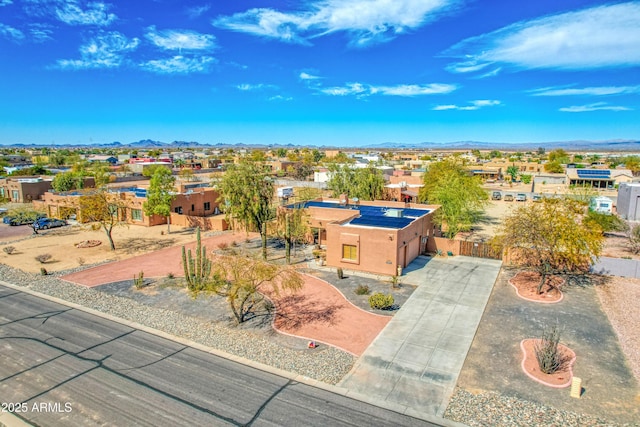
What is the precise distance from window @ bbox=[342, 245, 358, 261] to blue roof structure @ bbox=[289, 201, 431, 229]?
7.61 feet

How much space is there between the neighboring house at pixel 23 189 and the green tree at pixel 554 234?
69168 mm

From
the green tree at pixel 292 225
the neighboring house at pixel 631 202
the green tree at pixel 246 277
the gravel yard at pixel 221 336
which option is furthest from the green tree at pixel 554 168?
the gravel yard at pixel 221 336

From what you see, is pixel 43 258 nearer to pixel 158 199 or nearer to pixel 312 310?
pixel 158 199

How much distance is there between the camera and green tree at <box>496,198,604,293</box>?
79.0 ft

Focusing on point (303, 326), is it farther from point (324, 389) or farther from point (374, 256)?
point (374, 256)

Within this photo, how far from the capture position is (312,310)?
74.9ft

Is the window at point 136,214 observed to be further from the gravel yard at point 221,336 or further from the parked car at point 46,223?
the gravel yard at point 221,336

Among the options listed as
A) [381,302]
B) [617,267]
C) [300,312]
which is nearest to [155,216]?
[300,312]

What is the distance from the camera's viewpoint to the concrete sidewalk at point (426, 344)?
15328 mm

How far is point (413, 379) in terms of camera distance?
1608 cm

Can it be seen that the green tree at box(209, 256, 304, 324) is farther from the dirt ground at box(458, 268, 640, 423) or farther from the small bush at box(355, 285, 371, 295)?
the dirt ground at box(458, 268, 640, 423)

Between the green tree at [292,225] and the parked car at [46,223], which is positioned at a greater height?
the green tree at [292,225]

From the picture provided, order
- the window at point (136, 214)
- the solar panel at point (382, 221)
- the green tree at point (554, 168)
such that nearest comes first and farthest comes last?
the solar panel at point (382, 221) → the window at point (136, 214) → the green tree at point (554, 168)

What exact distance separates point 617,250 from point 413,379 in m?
30.1
